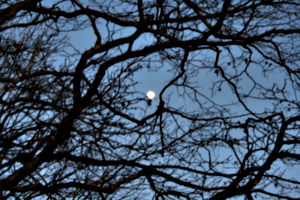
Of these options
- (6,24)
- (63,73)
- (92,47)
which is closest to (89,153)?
(63,73)

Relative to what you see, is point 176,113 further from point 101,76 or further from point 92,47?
point 92,47

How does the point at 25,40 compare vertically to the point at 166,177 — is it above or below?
above

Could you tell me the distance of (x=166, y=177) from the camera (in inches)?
204

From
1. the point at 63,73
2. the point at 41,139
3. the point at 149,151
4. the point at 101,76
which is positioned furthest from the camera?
the point at 101,76

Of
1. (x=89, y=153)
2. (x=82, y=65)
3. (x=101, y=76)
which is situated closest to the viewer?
(x=89, y=153)

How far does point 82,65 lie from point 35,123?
2.32 metres

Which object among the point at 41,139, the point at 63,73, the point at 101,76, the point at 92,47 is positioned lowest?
the point at 41,139

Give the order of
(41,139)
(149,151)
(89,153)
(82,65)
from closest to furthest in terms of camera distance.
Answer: (41,139)
(89,153)
(149,151)
(82,65)

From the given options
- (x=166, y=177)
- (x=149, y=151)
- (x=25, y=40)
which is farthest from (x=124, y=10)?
(x=166, y=177)

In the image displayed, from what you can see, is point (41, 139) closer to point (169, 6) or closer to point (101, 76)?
point (101, 76)

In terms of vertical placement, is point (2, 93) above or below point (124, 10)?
below

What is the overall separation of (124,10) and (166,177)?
3.02 metres

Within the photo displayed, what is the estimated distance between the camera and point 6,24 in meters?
5.75

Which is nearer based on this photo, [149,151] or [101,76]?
[149,151]
